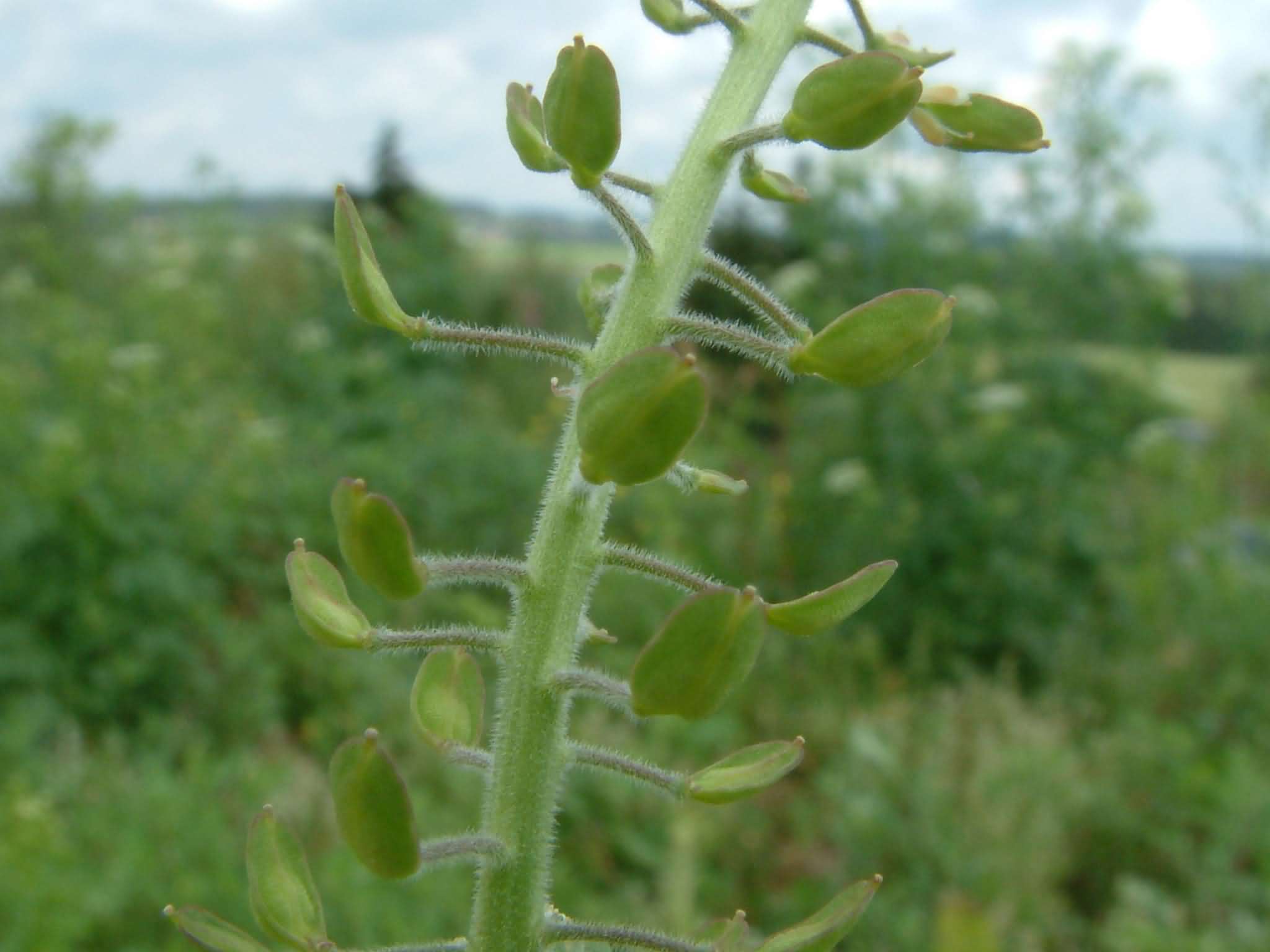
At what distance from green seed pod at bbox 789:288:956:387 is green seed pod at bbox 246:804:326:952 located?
56 cm

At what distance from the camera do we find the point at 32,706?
5.66 m

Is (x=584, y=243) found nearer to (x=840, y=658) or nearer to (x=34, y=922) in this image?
(x=840, y=658)

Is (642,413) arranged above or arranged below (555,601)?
above

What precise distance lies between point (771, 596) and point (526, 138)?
6856mm

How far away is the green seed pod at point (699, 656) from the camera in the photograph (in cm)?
86

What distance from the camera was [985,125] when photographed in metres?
1.07

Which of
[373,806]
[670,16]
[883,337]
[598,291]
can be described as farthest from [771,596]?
[373,806]

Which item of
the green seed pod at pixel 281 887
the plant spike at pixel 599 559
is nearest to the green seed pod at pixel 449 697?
the plant spike at pixel 599 559

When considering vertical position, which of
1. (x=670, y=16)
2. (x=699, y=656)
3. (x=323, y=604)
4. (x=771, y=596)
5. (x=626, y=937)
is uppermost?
(x=670, y=16)

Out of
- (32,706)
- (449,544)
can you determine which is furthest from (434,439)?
(32,706)

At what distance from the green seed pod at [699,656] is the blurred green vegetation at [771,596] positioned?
177 cm

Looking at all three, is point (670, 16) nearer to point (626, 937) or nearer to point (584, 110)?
point (584, 110)

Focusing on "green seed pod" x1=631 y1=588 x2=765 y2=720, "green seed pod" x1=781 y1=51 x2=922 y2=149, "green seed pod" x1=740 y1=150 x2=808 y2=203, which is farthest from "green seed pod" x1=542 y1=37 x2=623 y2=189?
"green seed pod" x1=631 y1=588 x2=765 y2=720

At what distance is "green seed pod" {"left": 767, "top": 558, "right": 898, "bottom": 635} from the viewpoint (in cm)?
98
